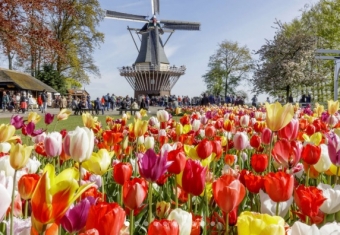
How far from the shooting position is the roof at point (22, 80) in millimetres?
35625

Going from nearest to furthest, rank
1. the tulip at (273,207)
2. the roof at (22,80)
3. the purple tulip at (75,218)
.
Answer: the purple tulip at (75,218) < the tulip at (273,207) < the roof at (22,80)

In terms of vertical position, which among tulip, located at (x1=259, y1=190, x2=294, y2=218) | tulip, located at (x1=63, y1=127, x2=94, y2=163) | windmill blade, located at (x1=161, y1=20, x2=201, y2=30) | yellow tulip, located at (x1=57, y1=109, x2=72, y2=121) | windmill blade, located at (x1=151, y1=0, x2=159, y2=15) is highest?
windmill blade, located at (x1=151, y1=0, x2=159, y2=15)

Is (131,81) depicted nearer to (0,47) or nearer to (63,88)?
(63,88)

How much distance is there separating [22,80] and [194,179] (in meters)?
38.4

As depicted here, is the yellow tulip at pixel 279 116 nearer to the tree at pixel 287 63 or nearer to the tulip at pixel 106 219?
the tulip at pixel 106 219

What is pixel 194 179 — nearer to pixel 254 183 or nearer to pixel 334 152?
pixel 254 183

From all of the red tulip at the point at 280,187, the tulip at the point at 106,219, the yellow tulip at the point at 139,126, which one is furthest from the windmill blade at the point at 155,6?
the tulip at the point at 106,219

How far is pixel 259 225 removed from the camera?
835 millimetres

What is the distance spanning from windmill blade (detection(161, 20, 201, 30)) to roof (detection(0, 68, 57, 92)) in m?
14.9

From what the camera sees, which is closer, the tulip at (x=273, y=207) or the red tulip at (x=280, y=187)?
the red tulip at (x=280, y=187)

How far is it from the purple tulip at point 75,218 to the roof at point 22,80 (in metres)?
36.7

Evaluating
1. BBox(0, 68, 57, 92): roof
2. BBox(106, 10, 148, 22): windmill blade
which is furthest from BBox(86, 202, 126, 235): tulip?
BBox(106, 10, 148, 22): windmill blade

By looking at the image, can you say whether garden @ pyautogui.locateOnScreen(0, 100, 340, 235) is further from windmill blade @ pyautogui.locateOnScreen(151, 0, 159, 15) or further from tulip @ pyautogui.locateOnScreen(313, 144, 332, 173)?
windmill blade @ pyautogui.locateOnScreen(151, 0, 159, 15)

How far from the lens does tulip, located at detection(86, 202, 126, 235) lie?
0.88 metres
